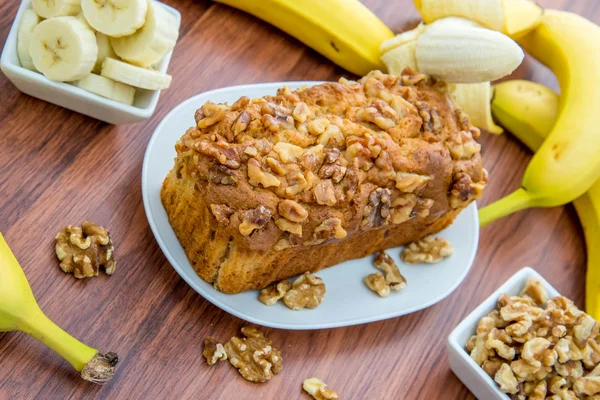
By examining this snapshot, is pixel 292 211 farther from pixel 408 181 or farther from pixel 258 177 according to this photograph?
pixel 408 181

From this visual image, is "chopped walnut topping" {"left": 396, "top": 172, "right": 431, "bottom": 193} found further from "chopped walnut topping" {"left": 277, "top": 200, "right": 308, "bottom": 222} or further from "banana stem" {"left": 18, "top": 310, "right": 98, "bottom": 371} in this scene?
"banana stem" {"left": 18, "top": 310, "right": 98, "bottom": 371}

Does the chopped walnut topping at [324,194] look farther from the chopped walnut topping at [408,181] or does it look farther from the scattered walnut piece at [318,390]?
the scattered walnut piece at [318,390]

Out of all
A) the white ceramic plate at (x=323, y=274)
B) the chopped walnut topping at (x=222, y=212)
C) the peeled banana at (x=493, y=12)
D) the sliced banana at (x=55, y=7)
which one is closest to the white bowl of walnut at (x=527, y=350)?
the white ceramic plate at (x=323, y=274)

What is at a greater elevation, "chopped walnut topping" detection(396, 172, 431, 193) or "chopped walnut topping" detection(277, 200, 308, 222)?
"chopped walnut topping" detection(396, 172, 431, 193)

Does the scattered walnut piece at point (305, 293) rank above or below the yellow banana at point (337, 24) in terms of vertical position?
below

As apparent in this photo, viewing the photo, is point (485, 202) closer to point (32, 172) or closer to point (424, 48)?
point (424, 48)

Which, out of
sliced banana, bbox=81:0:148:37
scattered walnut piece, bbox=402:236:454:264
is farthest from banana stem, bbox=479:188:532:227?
sliced banana, bbox=81:0:148:37

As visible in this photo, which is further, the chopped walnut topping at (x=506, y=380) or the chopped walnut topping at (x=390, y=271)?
the chopped walnut topping at (x=390, y=271)
